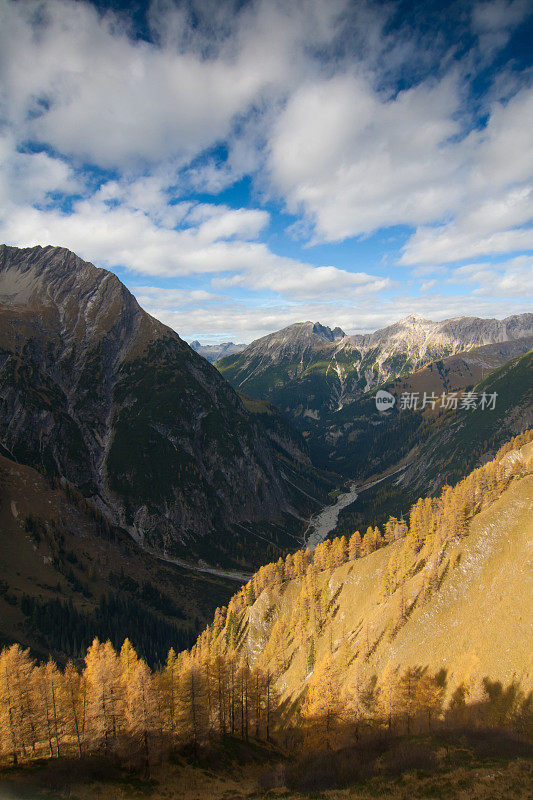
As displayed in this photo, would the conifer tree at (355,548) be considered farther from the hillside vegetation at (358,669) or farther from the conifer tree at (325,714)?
the conifer tree at (325,714)

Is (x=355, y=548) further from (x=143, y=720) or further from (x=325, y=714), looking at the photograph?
(x=143, y=720)

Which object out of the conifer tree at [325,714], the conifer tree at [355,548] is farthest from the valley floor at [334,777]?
the conifer tree at [355,548]

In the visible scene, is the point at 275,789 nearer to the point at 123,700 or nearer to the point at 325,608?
Result: the point at 123,700

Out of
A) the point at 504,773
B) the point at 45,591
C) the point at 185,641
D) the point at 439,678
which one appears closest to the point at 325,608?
the point at 439,678

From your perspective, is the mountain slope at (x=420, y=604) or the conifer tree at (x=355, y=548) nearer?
the mountain slope at (x=420, y=604)

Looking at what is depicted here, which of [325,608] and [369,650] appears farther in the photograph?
[325,608]

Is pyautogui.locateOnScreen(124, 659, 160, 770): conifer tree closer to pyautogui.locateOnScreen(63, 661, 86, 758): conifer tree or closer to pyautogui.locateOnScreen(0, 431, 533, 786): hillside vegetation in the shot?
pyautogui.locateOnScreen(0, 431, 533, 786): hillside vegetation

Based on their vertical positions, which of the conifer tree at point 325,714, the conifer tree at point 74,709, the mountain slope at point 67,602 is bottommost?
the mountain slope at point 67,602

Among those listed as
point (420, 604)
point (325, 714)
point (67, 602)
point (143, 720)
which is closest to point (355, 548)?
point (420, 604)
